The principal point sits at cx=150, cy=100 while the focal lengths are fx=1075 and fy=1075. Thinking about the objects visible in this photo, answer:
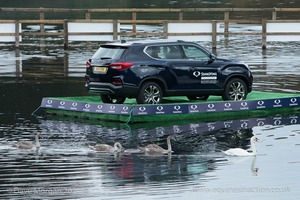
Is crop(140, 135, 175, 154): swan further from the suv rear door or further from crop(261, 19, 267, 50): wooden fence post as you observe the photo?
crop(261, 19, 267, 50): wooden fence post

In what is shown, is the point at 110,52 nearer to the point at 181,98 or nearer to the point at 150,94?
the point at 150,94

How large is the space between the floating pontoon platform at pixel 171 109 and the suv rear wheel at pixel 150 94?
324 millimetres

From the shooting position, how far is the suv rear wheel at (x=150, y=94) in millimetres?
25625

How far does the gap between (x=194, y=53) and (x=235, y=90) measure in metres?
1.43

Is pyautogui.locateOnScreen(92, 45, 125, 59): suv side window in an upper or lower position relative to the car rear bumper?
upper

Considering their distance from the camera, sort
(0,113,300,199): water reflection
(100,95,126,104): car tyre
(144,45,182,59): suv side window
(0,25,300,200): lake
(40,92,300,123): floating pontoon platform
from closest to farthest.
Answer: (0,25,300,200): lake < (0,113,300,199): water reflection < (40,92,300,123): floating pontoon platform < (144,45,182,59): suv side window < (100,95,126,104): car tyre

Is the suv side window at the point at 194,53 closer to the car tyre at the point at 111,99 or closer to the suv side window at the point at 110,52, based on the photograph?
the suv side window at the point at 110,52

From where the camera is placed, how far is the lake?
17.0 metres

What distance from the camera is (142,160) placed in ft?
65.4

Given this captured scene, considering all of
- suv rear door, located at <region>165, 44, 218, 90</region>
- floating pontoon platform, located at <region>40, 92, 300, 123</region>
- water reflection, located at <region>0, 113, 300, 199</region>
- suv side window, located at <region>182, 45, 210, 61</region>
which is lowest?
water reflection, located at <region>0, 113, 300, 199</region>

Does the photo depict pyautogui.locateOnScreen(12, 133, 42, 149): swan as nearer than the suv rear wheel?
Yes

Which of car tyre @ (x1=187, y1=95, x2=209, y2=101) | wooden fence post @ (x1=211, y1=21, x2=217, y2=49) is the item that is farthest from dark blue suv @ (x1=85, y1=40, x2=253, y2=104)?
wooden fence post @ (x1=211, y1=21, x2=217, y2=49)

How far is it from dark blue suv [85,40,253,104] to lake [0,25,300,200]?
46.3 inches

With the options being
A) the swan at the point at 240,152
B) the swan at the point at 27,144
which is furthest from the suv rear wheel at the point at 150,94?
the swan at the point at 240,152
